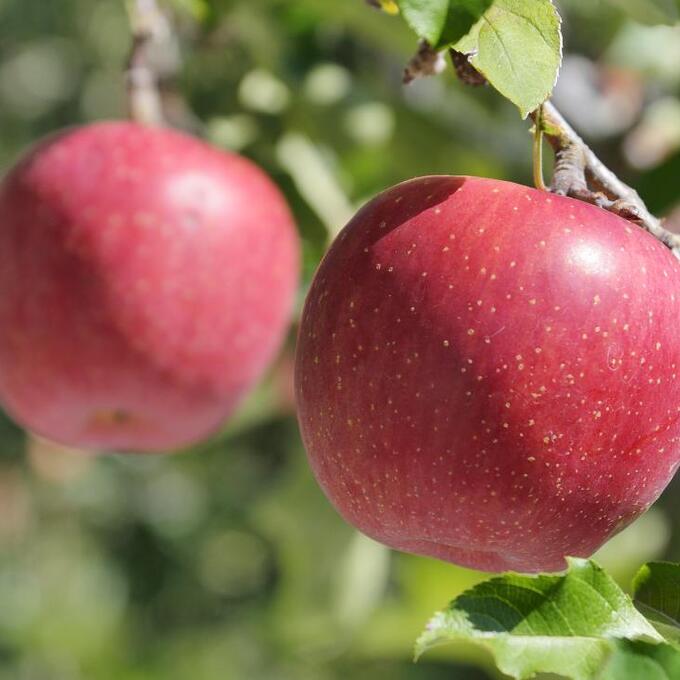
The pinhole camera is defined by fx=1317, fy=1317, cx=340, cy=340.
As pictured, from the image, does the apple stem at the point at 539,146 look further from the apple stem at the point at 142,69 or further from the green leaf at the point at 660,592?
the apple stem at the point at 142,69

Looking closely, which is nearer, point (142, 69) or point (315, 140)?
point (142, 69)

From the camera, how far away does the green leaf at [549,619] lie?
0.76 meters

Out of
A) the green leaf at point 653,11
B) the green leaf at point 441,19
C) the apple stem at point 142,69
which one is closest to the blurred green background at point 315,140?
the apple stem at point 142,69

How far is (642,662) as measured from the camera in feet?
2.43

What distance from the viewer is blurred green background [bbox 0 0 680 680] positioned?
5.81ft

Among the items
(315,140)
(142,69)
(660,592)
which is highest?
(660,592)

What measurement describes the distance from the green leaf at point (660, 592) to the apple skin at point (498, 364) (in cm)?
5

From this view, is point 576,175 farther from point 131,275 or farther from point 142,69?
point 142,69

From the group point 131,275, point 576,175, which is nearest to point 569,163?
point 576,175

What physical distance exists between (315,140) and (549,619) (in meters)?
1.17

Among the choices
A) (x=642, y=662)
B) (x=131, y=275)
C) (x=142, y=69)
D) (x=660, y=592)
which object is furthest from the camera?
(x=142, y=69)

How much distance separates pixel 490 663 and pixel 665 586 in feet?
3.74

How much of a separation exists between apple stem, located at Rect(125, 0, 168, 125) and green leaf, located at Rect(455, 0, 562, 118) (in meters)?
0.80

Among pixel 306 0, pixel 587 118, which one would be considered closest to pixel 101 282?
pixel 306 0
